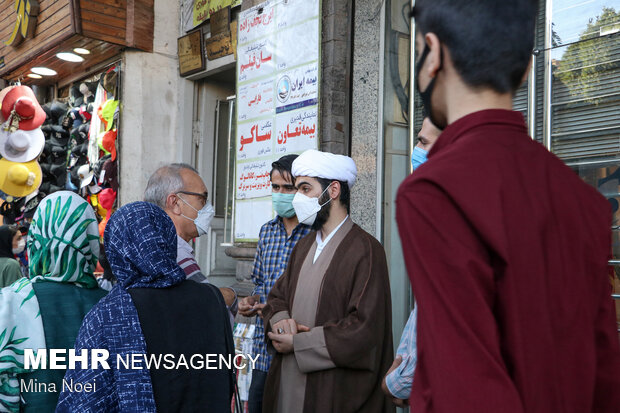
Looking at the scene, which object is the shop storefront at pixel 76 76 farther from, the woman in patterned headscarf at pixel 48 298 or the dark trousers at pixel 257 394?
the woman in patterned headscarf at pixel 48 298

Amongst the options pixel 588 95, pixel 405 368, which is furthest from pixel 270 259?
pixel 588 95

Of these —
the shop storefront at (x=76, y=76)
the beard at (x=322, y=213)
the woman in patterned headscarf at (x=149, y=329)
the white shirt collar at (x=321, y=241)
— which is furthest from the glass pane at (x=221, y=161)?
the woman in patterned headscarf at (x=149, y=329)

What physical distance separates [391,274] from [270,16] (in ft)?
8.80

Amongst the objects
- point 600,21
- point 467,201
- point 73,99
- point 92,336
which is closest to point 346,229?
point 92,336

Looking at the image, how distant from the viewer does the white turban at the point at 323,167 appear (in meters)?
3.38

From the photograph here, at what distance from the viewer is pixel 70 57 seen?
26.6 feet

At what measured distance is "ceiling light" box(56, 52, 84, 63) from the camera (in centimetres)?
801

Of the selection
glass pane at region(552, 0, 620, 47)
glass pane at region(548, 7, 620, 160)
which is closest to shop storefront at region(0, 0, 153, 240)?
glass pane at region(552, 0, 620, 47)

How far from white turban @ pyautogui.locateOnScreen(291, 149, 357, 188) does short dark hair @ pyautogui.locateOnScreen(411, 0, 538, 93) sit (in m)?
2.32

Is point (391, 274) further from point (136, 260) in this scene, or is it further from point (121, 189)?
point (121, 189)

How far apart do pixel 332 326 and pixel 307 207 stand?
810 mm

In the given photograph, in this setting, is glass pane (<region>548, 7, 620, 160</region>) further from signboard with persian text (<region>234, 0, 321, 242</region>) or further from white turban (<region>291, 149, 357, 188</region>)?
signboard with persian text (<region>234, 0, 321, 242</region>)

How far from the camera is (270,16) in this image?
18.1 ft

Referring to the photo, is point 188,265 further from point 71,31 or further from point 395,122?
point 71,31
